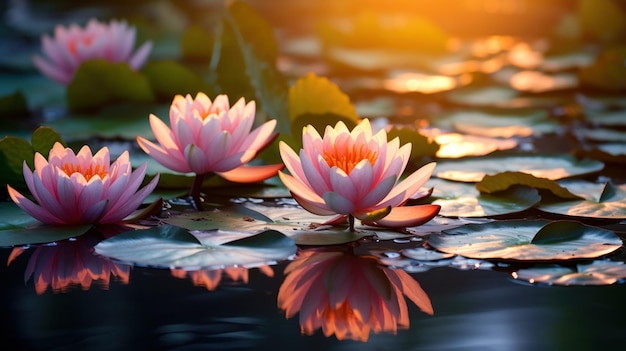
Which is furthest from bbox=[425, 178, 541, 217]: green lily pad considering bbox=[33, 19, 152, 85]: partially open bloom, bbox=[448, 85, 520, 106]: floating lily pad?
bbox=[33, 19, 152, 85]: partially open bloom

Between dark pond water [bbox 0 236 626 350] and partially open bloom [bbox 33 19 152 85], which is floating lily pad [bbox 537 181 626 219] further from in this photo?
partially open bloom [bbox 33 19 152 85]

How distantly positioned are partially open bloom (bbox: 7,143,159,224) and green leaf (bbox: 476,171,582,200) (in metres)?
0.68

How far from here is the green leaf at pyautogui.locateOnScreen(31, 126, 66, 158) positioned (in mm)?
1630

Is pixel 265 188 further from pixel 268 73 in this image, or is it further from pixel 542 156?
pixel 542 156

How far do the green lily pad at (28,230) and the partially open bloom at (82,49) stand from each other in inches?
47.9

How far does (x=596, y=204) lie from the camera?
5.34 feet

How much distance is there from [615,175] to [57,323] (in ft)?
4.33

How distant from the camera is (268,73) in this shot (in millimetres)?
2131

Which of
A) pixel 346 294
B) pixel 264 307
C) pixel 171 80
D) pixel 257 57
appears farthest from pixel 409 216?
pixel 171 80

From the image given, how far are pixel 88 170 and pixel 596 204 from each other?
96 centimetres

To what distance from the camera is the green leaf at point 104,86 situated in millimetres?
2482

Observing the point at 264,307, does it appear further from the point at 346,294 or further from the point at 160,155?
the point at 160,155

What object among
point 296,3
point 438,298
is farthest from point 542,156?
point 296,3

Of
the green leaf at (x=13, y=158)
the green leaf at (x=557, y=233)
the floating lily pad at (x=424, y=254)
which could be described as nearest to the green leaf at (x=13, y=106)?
the green leaf at (x=13, y=158)
